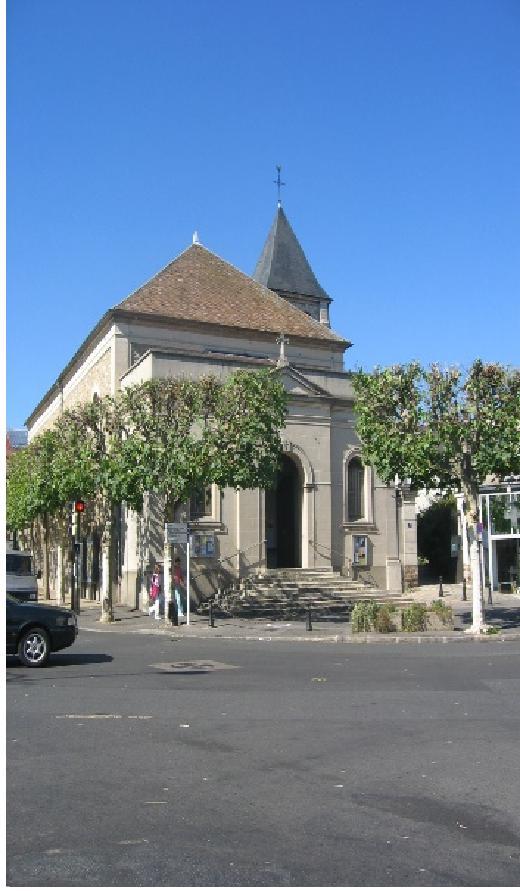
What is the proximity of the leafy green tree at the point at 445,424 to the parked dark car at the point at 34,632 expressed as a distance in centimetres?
1049

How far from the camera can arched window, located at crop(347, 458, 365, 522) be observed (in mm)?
37062

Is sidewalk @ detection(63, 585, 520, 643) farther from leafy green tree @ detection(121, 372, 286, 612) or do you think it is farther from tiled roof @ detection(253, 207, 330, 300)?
tiled roof @ detection(253, 207, 330, 300)

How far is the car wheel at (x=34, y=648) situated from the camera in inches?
631

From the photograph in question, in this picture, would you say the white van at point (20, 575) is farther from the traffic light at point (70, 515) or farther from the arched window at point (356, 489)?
the arched window at point (356, 489)

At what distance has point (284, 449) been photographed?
34.7 meters

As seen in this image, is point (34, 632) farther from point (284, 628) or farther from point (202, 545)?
point (202, 545)

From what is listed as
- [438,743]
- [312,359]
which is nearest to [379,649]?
[438,743]

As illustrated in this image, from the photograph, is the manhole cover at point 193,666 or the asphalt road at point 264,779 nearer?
the asphalt road at point 264,779

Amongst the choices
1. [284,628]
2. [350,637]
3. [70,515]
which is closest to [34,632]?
[350,637]

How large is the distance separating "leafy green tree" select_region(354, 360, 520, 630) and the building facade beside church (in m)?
8.03

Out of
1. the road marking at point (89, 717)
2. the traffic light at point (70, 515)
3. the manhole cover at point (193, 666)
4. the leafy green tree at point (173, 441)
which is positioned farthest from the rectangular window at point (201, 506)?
the road marking at point (89, 717)

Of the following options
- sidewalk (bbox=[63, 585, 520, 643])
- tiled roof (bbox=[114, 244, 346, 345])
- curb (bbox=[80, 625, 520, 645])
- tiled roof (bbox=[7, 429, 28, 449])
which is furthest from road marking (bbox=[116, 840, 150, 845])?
tiled roof (bbox=[7, 429, 28, 449])

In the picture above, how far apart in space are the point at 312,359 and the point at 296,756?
34.1 metres

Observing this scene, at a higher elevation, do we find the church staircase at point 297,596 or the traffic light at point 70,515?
the traffic light at point 70,515
